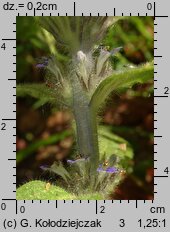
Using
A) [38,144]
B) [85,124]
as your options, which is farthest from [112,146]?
[38,144]

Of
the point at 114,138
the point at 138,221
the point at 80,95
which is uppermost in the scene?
the point at 80,95

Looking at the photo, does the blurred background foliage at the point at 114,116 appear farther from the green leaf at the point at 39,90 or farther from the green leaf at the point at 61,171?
the green leaf at the point at 61,171

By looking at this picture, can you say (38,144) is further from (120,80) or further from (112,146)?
(120,80)

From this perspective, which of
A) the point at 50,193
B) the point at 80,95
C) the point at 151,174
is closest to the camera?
the point at 50,193

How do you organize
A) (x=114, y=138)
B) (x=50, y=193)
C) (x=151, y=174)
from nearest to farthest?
(x=50, y=193) < (x=114, y=138) < (x=151, y=174)

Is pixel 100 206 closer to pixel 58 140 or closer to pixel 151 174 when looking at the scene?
pixel 151 174

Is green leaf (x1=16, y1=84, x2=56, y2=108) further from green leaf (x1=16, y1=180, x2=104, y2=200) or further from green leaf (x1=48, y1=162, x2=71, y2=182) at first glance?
green leaf (x1=16, y1=180, x2=104, y2=200)

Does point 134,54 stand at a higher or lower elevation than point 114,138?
higher

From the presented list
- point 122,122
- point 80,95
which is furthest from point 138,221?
point 122,122

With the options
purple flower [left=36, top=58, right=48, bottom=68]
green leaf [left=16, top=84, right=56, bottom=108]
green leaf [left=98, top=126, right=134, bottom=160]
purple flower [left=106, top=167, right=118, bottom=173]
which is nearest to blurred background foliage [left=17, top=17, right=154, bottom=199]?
green leaf [left=98, top=126, right=134, bottom=160]
